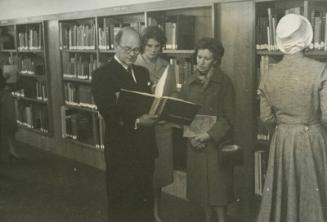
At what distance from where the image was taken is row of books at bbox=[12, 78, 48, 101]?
6867mm

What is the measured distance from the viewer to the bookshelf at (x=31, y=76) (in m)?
6.81

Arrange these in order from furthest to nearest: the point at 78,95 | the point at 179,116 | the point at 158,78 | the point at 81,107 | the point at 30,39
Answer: the point at 30,39
the point at 78,95
the point at 81,107
the point at 158,78
the point at 179,116

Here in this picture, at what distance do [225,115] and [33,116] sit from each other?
179 inches

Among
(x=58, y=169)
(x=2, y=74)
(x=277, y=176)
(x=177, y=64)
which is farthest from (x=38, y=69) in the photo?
(x=277, y=176)

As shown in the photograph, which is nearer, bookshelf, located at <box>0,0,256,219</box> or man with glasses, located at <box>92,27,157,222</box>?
man with glasses, located at <box>92,27,157,222</box>

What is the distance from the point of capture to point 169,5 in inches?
173

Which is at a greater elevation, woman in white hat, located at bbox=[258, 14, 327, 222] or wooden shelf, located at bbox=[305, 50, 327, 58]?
wooden shelf, located at bbox=[305, 50, 327, 58]

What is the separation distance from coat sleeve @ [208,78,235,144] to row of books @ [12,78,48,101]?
401 centimetres

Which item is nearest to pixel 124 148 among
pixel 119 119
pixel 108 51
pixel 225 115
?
pixel 119 119

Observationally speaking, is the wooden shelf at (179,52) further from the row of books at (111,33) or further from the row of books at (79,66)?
the row of books at (79,66)

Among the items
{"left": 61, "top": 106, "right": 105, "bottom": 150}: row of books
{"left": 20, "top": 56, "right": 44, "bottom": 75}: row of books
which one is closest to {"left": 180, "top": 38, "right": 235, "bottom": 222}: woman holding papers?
{"left": 61, "top": 106, "right": 105, "bottom": 150}: row of books

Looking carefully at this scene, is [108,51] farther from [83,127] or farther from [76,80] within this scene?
[83,127]

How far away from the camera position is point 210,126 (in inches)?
131

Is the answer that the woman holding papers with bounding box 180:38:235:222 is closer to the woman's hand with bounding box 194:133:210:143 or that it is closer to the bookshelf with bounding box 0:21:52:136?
the woman's hand with bounding box 194:133:210:143
